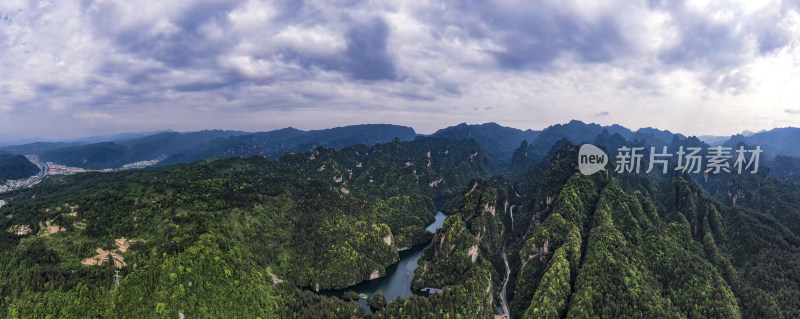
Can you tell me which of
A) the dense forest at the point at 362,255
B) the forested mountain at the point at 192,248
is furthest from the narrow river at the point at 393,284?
the forested mountain at the point at 192,248

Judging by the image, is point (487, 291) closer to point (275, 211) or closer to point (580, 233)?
point (580, 233)

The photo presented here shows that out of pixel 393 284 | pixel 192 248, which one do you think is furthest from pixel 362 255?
pixel 192 248

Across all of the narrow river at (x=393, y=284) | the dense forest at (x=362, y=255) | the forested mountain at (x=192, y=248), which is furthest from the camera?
the narrow river at (x=393, y=284)

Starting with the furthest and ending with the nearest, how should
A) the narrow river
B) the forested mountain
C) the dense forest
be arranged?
the narrow river, the dense forest, the forested mountain

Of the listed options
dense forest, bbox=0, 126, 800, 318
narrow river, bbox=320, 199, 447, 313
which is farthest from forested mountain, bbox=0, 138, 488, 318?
narrow river, bbox=320, 199, 447, 313

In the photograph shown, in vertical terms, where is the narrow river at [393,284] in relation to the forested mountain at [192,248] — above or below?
below

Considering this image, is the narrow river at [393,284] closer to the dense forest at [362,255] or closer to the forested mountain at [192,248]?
the dense forest at [362,255]

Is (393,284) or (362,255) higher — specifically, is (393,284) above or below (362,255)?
below

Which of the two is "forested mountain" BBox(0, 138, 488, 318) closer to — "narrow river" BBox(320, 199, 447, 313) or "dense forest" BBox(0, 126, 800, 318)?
"dense forest" BBox(0, 126, 800, 318)

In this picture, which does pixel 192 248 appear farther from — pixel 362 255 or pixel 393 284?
pixel 393 284
